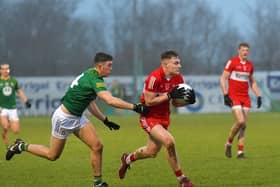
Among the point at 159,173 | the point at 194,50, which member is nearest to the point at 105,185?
Answer: the point at 159,173

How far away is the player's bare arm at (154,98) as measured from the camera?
10.9 meters

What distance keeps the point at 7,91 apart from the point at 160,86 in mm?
9637

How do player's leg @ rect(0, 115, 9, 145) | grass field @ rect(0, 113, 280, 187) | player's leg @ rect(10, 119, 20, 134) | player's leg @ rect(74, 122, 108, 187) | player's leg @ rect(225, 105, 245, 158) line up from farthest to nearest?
player's leg @ rect(10, 119, 20, 134)
player's leg @ rect(0, 115, 9, 145)
player's leg @ rect(225, 105, 245, 158)
grass field @ rect(0, 113, 280, 187)
player's leg @ rect(74, 122, 108, 187)

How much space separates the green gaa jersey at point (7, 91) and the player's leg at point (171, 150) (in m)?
9.60

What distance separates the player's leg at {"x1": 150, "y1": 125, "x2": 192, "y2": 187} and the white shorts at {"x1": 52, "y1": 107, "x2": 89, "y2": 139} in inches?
43.4

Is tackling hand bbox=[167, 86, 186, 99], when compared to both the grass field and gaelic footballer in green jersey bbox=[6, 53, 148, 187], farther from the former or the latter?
the grass field

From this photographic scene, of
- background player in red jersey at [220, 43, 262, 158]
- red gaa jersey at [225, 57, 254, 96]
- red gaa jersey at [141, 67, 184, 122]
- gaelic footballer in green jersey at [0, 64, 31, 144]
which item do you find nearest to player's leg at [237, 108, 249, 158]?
background player in red jersey at [220, 43, 262, 158]

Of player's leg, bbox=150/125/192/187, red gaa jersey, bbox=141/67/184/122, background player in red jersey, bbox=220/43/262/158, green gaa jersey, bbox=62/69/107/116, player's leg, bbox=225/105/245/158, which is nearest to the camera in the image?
green gaa jersey, bbox=62/69/107/116

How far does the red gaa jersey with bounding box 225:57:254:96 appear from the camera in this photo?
54.6ft

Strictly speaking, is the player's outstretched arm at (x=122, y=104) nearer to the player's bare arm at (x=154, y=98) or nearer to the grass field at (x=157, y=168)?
the player's bare arm at (x=154, y=98)

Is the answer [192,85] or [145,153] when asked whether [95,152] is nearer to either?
[145,153]

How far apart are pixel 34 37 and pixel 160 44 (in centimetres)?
1155

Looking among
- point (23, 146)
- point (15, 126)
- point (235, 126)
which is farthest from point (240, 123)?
point (15, 126)

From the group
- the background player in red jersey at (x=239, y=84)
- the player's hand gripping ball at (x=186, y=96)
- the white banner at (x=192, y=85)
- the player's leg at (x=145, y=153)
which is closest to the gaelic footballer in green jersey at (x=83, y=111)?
the player's leg at (x=145, y=153)
